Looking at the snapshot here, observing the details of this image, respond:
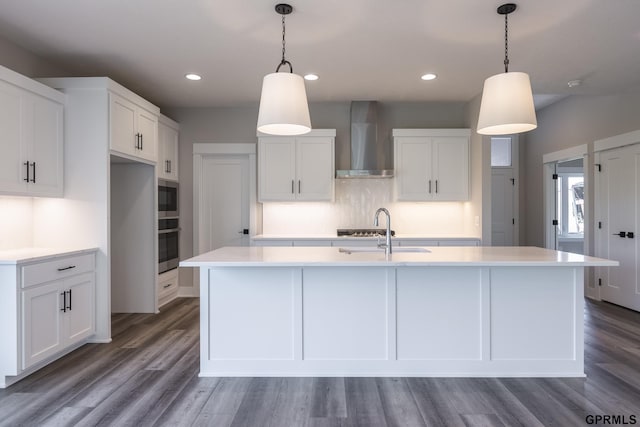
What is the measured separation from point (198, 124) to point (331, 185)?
6.64 ft

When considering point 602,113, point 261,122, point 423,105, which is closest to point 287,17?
point 261,122

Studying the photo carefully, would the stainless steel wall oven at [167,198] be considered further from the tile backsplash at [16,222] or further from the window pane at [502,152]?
the window pane at [502,152]

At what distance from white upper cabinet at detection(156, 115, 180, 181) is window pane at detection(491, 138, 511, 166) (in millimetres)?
5169

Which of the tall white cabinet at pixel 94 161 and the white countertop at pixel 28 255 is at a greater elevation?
the tall white cabinet at pixel 94 161

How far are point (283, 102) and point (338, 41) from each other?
3.78 ft

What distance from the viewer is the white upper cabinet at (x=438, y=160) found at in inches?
197

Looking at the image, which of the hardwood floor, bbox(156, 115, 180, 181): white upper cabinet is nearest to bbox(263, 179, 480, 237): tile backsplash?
bbox(156, 115, 180, 181): white upper cabinet

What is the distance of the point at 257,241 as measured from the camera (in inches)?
187

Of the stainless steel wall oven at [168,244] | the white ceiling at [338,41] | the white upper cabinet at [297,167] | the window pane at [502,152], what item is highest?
the white ceiling at [338,41]

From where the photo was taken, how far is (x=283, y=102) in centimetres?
249

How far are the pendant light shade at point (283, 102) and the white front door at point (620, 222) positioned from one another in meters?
4.24

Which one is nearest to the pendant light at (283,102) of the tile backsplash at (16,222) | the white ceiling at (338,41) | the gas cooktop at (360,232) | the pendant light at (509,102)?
the white ceiling at (338,41)

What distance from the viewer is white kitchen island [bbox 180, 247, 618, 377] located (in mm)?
2760

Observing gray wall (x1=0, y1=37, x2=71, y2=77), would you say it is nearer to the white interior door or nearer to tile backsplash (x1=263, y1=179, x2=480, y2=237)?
the white interior door
